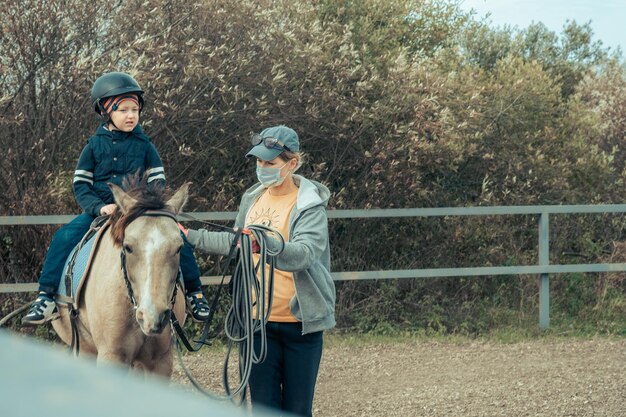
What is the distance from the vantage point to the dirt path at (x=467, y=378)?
7.01 metres

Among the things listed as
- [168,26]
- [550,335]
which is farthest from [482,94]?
[168,26]

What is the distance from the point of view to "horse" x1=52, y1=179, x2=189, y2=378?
405cm

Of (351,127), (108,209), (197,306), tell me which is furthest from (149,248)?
(351,127)

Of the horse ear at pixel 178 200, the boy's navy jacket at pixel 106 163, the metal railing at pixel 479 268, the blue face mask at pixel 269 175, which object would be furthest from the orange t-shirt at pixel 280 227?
the metal railing at pixel 479 268

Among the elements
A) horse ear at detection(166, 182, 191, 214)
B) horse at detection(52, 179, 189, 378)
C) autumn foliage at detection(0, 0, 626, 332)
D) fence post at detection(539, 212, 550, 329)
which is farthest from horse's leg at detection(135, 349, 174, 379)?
fence post at detection(539, 212, 550, 329)

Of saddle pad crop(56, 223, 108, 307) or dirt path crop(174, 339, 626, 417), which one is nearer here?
saddle pad crop(56, 223, 108, 307)

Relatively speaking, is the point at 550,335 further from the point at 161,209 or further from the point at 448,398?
the point at 161,209

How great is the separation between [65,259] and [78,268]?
0.32 m

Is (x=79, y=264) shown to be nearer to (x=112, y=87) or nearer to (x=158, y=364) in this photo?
(x=158, y=364)

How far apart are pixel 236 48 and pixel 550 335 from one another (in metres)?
4.36

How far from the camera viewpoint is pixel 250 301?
13.7ft

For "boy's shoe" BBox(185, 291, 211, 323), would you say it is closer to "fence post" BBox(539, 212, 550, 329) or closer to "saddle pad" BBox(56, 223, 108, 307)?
"saddle pad" BBox(56, 223, 108, 307)

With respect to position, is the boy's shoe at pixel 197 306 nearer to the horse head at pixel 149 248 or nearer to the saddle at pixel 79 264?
the saddle at pixel 79 264

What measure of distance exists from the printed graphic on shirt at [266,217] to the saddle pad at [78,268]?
812mm
